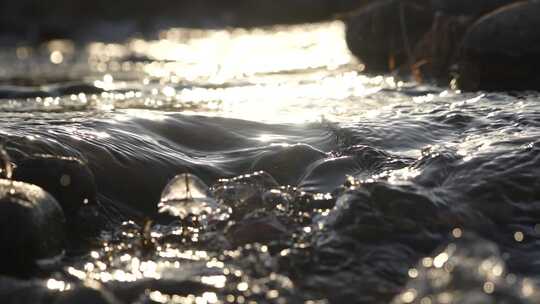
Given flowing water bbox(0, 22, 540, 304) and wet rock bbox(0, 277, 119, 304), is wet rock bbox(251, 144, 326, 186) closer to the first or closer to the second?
flowing water bbox(0, 22, 540, 304)

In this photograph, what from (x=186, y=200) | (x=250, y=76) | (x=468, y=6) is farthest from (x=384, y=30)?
(x=186, y=200)

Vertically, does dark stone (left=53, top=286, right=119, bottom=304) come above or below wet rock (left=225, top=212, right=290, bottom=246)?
above

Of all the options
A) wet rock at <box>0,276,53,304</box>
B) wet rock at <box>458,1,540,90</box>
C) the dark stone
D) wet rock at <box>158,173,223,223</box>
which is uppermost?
wet rock at <box>458,1,540,90</box>

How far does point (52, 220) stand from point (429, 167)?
1.96m

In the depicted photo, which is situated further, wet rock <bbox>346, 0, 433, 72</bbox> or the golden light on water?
wet rock <bbox>346, 0, 433, 72</bbox>

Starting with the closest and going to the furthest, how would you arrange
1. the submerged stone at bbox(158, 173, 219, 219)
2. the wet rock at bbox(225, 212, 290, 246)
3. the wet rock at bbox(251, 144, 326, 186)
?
the wet rock at bbox(225, 212, 290, 246) → the submerged stone at bbox(158, 173, 219, 219) → the wet rock at bbox(251, 144, 326, 186)

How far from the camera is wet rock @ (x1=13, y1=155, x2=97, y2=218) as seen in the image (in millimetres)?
3318

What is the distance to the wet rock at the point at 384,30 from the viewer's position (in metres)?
10.8

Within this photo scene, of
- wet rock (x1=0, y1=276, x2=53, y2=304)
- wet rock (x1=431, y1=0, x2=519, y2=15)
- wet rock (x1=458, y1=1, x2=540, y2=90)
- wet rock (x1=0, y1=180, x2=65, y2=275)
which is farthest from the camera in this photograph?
wet rock (x1=431, y1=0, x2=519, y2=15)

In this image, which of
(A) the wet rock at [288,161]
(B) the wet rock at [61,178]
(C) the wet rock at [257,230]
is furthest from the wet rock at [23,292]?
(A) the wet rock at [288,161]

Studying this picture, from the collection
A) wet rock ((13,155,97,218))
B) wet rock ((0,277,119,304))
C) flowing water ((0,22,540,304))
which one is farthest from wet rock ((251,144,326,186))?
wet rock ((0,277,119,304))

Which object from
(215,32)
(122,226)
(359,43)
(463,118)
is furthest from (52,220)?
(215,32)

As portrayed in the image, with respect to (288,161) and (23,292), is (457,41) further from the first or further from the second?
(23,292)

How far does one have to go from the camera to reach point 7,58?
14211 mm
